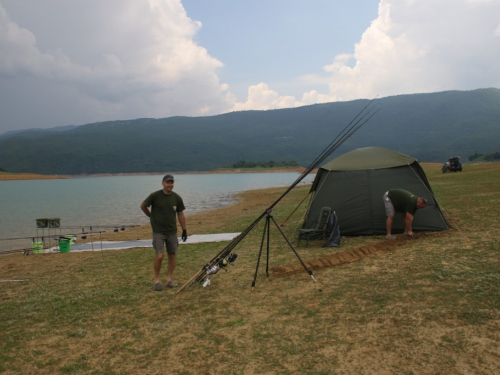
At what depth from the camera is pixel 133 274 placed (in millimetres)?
8250

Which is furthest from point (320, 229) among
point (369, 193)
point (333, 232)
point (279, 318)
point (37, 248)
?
point (37, 248)

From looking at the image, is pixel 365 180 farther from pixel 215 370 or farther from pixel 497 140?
pixel 497 140

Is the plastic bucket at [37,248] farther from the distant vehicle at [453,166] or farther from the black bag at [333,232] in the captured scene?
the distant vehicle at [453,166]

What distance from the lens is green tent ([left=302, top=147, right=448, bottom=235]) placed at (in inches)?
397

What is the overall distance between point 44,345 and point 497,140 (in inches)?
7274

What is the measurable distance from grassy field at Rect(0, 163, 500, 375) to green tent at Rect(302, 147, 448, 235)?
1.55 meters

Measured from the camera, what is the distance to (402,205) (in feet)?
31.0

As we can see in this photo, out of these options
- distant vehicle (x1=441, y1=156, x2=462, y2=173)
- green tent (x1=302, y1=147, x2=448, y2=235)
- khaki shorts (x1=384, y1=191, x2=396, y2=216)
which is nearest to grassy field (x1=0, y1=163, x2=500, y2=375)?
khaki shorts (x1=384, y1=191, x2=396, y2=216)

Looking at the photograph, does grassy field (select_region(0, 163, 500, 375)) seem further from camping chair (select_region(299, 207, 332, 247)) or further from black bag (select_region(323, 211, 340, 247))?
camping chair (select_region(299, 207, 332, 247))

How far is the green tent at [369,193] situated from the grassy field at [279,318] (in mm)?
1552

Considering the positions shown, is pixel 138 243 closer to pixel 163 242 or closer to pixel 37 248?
pixel 37 248

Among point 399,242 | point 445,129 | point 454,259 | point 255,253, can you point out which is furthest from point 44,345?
point 445,129

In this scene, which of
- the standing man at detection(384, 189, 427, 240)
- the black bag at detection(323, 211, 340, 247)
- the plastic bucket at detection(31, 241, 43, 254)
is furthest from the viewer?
the plastic bucket at detection(31, 241, 43, 254)

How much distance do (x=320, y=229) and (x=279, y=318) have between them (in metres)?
4.99
